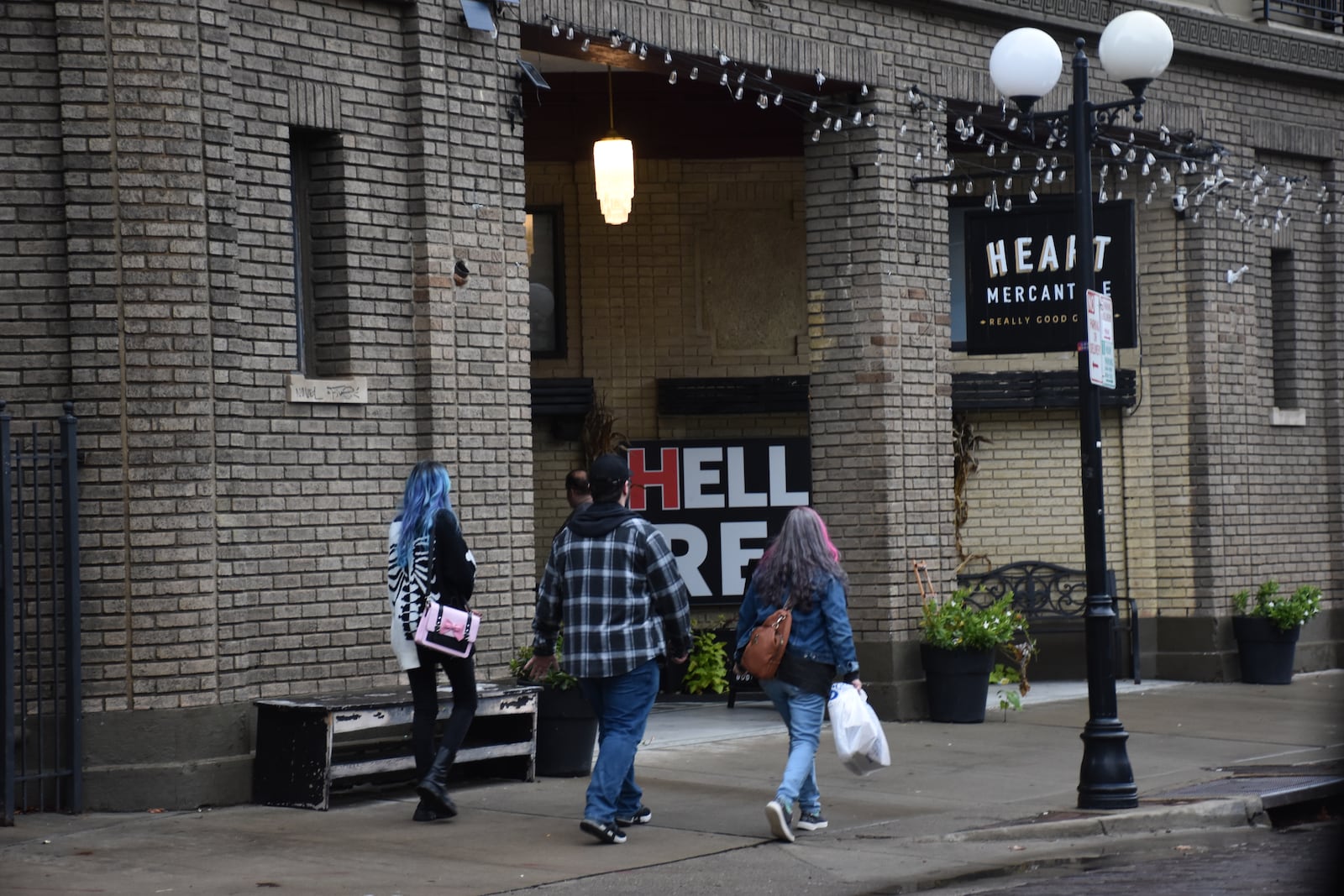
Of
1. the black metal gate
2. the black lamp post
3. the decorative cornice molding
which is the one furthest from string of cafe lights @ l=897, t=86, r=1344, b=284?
the black metal gate

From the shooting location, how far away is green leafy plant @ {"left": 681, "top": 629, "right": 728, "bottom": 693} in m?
15.2

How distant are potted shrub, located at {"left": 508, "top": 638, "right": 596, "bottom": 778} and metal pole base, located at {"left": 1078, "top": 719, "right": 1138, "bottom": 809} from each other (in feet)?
9.61

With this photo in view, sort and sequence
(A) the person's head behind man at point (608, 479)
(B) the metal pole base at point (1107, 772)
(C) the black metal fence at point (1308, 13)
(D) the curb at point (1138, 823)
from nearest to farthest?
(A) the person's head behind man at point (608, 479) → (D) the curb at point (1138, 823) → (B) the metal pole base at point (1107, 772) → (C) the black metal fence at point (1308, 13)

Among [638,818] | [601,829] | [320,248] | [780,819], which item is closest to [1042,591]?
[638,818]

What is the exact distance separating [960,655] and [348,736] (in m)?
4.98

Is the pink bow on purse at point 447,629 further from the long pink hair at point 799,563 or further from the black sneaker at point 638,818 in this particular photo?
the long pink hair at point 799,563

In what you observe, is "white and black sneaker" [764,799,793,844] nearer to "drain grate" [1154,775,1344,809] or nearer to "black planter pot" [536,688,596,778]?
"black planter pot" [536,688,596,778]

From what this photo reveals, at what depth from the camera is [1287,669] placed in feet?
55.5

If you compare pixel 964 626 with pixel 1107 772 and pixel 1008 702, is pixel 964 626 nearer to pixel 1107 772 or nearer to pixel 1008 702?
pixel 1008 702

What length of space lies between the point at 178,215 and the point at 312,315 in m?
1.33

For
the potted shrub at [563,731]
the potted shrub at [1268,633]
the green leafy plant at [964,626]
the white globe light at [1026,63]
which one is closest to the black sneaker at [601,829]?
the potted shrub at [563,731]

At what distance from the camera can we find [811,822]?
9.44 metres

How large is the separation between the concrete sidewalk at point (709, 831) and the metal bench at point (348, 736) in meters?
0.16

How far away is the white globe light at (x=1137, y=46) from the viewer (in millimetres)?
10141
